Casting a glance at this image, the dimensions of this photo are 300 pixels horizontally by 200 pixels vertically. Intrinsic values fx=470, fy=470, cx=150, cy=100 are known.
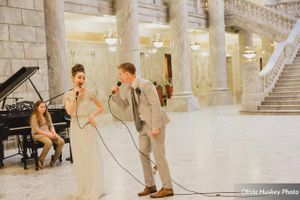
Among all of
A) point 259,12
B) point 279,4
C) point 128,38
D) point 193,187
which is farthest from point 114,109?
point 279,4

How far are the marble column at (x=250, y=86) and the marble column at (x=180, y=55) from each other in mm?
3183

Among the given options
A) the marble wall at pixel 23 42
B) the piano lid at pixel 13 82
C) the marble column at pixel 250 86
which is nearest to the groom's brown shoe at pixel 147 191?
the piano lid at pixel 13 82

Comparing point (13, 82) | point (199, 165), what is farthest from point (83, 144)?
point (199, 165)

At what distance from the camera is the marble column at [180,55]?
700 inches

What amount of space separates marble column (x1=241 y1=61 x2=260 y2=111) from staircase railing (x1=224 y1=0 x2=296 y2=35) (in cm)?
627

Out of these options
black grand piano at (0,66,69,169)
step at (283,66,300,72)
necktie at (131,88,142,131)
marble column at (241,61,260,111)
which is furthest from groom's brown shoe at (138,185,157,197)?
step at (283,66,300,72)

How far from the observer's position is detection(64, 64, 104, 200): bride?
5.36m

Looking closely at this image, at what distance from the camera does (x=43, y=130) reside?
7645mm

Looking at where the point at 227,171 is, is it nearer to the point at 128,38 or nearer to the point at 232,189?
the point at 232,189

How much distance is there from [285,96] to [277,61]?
6.43ft

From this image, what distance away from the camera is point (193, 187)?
5617 millimetres

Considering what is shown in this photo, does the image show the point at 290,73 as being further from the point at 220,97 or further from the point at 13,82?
the point at 13,82

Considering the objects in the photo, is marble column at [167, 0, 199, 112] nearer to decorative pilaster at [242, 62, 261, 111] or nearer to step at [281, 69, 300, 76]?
decorative pilaster at [242, 62, 261, 111]

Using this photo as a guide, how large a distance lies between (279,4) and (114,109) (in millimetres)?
12815
